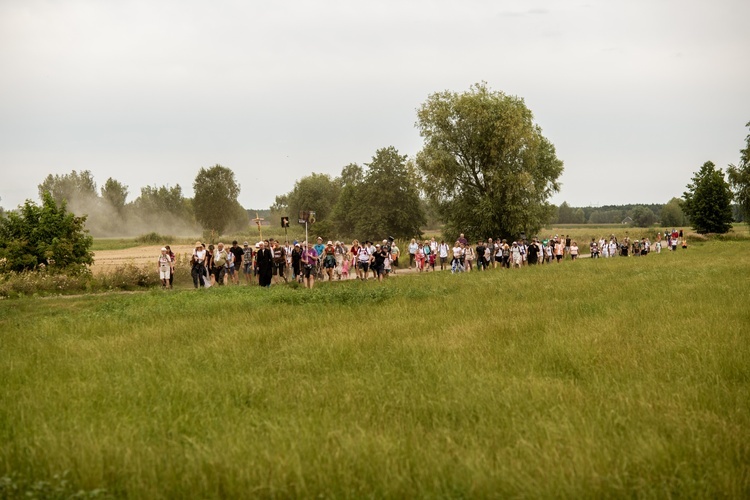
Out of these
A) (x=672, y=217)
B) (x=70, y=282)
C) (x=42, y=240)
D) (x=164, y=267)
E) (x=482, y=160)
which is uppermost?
(x=482, y=160)

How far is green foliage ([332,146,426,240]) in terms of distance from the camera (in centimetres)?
8181

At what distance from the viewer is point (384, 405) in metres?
7.50

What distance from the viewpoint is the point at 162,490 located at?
18.0 ft

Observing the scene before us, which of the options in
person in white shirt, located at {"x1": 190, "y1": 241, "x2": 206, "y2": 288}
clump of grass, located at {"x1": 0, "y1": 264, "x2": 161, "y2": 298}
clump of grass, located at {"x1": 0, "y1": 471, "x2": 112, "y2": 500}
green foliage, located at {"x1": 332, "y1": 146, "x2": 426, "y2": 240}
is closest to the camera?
clump of grass, located at {"x1": 0, "y1": 471, "x2": 112, "y2": 500}

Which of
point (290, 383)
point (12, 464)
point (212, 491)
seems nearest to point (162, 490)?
point (212, 491)

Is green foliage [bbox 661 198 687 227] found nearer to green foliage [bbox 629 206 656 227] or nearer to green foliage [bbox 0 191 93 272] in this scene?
green foliage [bbox 629 206 656 227]

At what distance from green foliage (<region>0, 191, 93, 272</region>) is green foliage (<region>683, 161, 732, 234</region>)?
7503cm

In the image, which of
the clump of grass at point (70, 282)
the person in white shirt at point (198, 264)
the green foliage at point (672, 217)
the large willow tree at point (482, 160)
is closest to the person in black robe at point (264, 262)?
the person in white shirt at point (198, 264)

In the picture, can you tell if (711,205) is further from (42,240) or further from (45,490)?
(45,490)

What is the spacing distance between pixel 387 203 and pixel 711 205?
129 feet

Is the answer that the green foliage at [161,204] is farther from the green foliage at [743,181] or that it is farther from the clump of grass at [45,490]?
the clump of grass at [45,490]

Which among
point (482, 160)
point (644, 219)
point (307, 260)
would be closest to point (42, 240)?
point (307, 260)

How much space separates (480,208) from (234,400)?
4529cm

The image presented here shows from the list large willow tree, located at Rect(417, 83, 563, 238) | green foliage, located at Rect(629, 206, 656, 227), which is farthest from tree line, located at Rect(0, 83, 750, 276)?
green foliage, located at Rect(629, 206, 656, 227)
